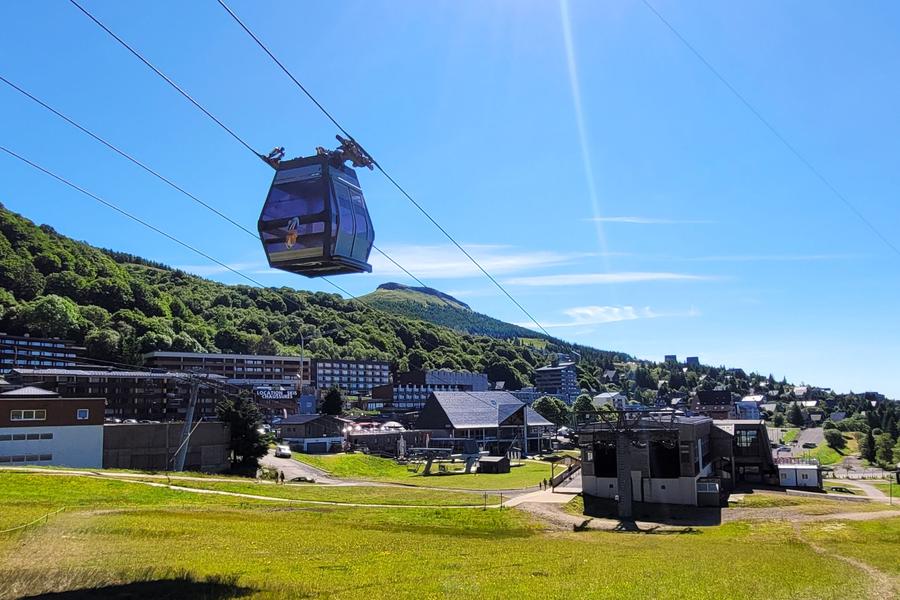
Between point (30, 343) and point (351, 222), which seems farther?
point (30, 343)

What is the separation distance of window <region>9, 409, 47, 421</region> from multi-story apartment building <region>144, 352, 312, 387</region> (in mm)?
93351

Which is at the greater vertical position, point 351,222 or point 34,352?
point 351,222

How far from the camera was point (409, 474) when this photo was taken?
75.3 metres

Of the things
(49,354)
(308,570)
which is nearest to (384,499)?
(308,570)

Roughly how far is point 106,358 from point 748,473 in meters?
131

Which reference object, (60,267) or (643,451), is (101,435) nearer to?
(643,451)

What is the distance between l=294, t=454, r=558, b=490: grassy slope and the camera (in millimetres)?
61719

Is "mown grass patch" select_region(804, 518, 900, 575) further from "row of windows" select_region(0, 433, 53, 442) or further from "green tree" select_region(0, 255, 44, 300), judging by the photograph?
"green tree" select_region(0, 255, 44, 300)

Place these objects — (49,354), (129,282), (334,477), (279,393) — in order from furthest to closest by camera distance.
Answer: (129,282) < (279,393) < (49,354) < (334,477)

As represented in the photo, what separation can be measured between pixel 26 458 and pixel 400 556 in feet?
152

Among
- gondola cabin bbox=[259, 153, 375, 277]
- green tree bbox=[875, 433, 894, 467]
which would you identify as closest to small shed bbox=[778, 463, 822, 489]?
green tree bbox=[875, 433, 894, 467]

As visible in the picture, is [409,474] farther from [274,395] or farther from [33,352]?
Result: [33,352]

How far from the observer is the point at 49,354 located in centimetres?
13475

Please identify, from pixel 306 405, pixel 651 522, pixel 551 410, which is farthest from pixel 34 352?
pixel 651 522
